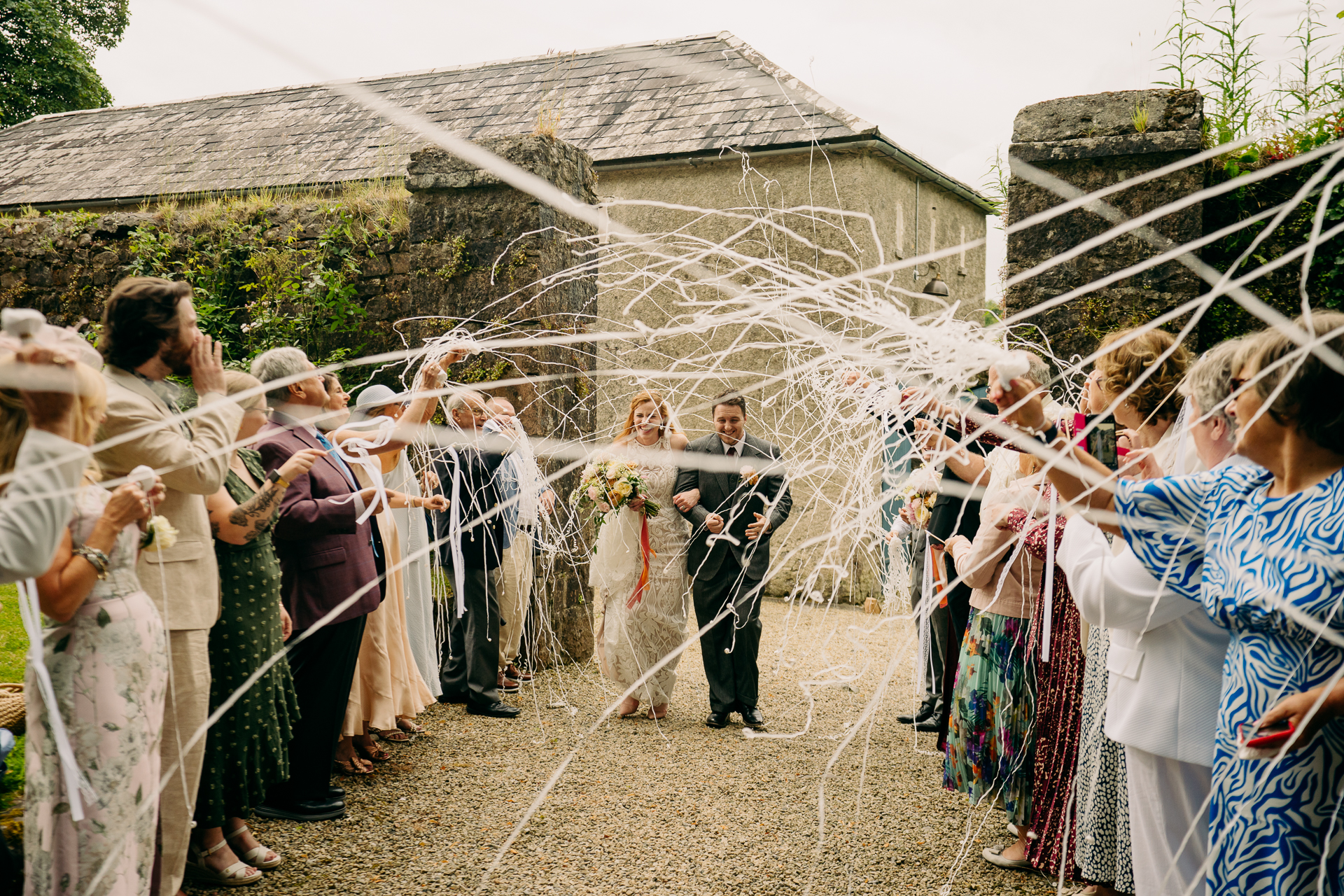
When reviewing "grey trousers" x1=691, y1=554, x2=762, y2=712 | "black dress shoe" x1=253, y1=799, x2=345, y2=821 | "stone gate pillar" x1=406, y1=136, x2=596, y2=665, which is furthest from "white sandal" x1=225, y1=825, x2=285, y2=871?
"stone gate pillar" x1=406, y1=136, x2=596, y2=665

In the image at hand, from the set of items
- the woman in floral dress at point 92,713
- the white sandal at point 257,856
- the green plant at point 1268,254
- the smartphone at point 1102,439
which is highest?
the green plant at point 1268,254

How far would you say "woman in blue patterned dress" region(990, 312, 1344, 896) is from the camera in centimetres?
176

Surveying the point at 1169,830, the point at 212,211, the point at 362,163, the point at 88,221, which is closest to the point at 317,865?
the point at 1169,830

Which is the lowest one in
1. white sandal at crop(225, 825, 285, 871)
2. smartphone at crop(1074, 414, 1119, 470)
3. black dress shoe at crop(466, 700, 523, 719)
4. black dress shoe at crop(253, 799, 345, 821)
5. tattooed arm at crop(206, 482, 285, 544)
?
black dress shoe at crop(466, 700, 523, 719)

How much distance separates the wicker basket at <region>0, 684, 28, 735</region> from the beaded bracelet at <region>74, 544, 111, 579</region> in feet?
3.29

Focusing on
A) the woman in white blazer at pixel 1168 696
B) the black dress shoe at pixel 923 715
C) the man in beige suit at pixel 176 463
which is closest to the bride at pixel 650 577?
the black dress shoe at pixel 923 715

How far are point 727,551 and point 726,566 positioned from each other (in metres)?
0.09

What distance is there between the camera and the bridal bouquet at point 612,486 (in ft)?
16.5

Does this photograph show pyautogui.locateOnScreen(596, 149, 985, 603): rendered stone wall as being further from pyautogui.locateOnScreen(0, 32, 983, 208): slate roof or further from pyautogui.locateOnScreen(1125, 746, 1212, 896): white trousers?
pyautogui.locateOnScreen(1125, 746, 1212, 896): white trousers

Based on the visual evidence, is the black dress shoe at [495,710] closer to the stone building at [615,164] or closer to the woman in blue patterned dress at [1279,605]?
the stone building at [615,164]

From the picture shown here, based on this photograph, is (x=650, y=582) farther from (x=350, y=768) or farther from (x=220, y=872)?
(x=220, y=872)

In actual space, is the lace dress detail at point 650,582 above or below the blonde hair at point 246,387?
below

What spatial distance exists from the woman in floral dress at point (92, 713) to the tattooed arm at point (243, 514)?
0.63m

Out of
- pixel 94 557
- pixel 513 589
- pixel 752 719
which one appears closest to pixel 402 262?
pixel 513 589
